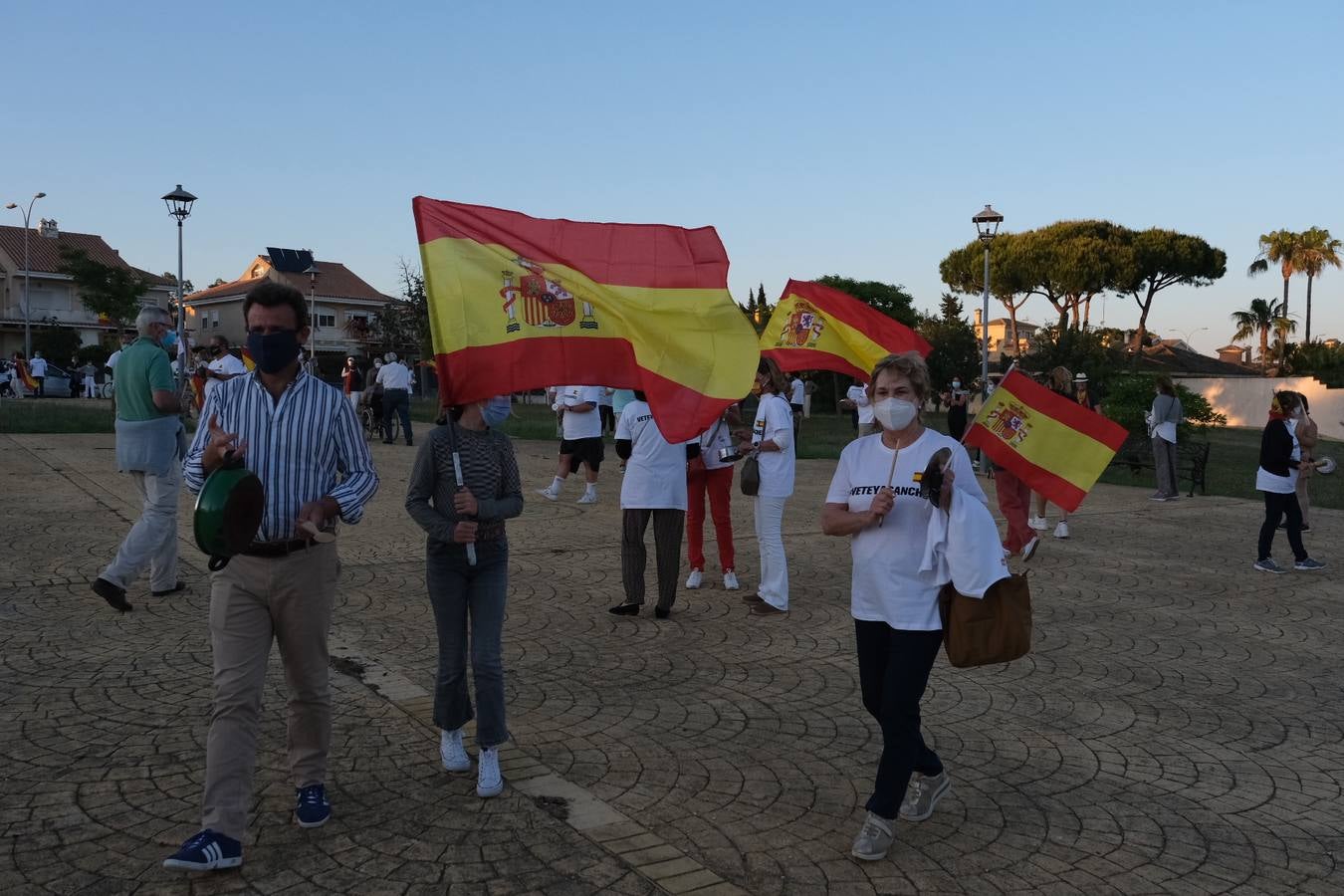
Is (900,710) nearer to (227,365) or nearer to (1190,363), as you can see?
(227,365)

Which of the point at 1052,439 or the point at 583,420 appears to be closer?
the point at 1052,439

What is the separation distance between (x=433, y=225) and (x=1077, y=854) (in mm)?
3482

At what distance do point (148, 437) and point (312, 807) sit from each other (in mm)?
4183

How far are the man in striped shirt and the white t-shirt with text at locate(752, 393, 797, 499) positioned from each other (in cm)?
420

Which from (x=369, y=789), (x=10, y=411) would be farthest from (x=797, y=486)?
(x=10, y=411)

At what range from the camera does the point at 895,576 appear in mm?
3914

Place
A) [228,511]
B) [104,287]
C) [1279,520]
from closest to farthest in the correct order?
[228,511] → [1279,520] → [104,287]

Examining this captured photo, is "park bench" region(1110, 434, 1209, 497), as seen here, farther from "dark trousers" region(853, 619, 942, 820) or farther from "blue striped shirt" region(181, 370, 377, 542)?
"blue striped shirt" region(181, 370, 377, 542)

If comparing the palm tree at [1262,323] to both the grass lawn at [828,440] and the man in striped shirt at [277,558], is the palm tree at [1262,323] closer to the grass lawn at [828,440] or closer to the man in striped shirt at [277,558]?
the grass lawn at [828,440]

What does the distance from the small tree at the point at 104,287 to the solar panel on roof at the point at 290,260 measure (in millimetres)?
17781

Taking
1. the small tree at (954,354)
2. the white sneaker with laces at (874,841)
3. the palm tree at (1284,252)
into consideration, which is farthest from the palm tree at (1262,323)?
the white sneaker with laces at (874,841)

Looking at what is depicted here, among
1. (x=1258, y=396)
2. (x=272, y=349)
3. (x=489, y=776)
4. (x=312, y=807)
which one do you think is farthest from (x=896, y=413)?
(x=1258, y=396)

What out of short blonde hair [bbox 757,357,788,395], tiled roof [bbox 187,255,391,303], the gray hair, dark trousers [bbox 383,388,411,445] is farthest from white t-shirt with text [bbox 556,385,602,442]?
tiled roof [bbox 187,255,391,303]

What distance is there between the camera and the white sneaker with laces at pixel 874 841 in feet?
12.5
